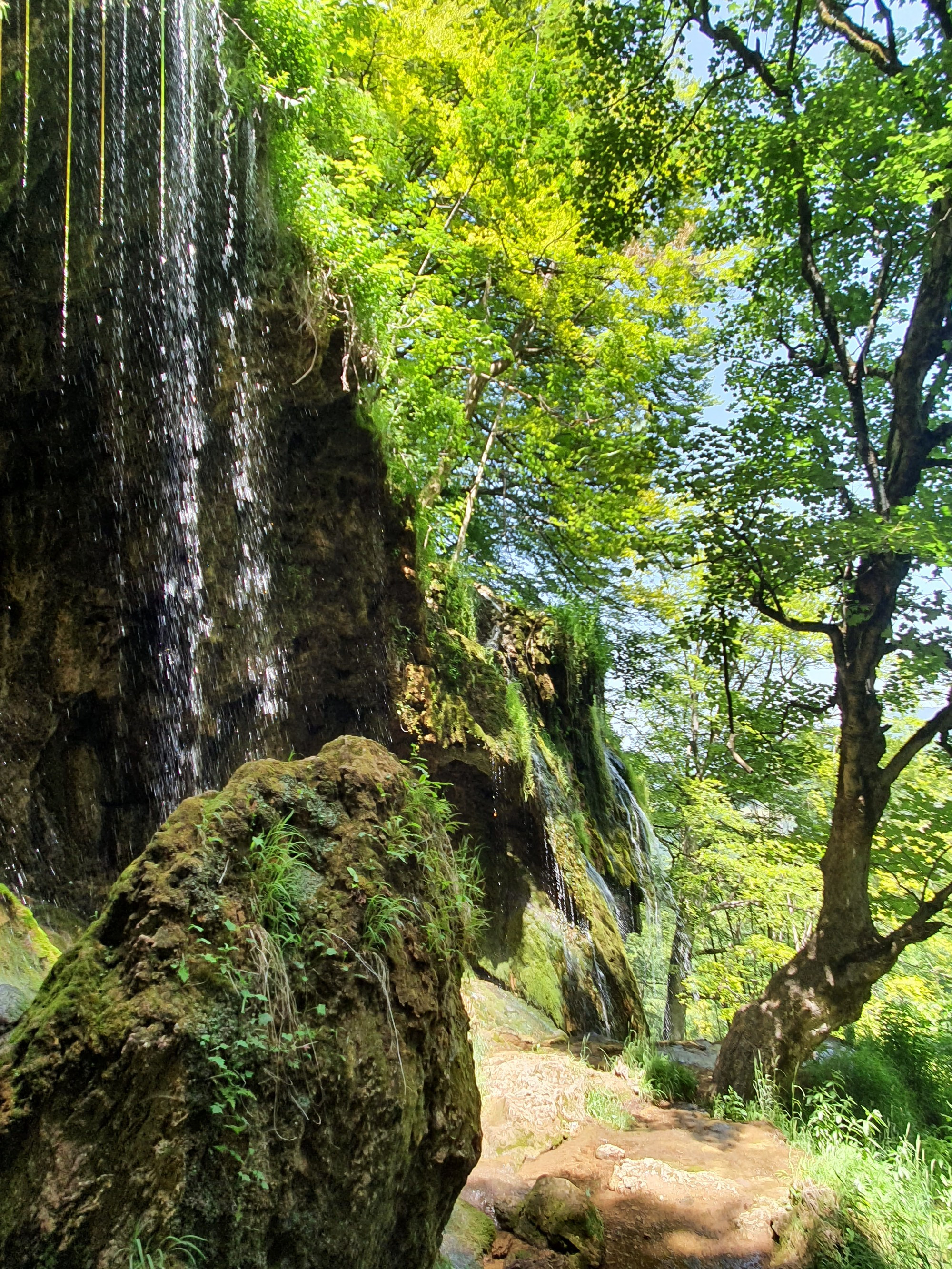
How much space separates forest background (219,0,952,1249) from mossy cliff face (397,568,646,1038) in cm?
145

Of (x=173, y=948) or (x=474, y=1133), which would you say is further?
(x=474, y=1133)

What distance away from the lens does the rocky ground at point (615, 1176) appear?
152 inches

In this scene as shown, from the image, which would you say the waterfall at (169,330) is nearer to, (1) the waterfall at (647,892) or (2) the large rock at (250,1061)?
(2) the large rock at (250,1061)

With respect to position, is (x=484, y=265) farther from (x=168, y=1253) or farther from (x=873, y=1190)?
(x=168, y=1253)

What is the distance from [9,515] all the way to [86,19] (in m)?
4.22

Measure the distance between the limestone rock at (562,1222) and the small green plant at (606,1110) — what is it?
2.18 m

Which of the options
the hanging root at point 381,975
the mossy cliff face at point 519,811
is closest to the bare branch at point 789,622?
the mossy cliff face at point 519,811

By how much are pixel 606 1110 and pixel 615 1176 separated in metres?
1.51

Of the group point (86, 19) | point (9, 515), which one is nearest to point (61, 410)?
point (9, 515)

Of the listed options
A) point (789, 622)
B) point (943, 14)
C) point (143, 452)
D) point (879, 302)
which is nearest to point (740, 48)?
point (943, 14)

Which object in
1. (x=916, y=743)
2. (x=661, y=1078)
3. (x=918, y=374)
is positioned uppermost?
(x=918, y=374)

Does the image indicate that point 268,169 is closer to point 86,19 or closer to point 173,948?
point 86,19

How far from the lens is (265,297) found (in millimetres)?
7367

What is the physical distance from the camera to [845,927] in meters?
6.99
